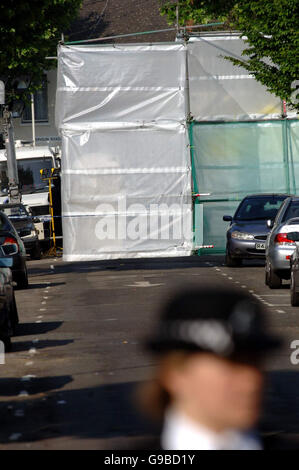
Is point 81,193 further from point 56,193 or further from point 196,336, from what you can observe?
point 196,336

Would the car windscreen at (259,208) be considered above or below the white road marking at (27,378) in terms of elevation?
above

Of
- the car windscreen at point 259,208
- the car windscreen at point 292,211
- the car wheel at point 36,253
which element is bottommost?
the car wheel at point 36,253

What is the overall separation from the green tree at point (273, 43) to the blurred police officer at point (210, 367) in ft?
81.1

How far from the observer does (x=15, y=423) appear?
30.0ft

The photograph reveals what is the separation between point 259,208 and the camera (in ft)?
90.8

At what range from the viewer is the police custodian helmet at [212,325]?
3.14 meters

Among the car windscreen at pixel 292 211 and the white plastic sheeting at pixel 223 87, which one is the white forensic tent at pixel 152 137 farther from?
the car windscreen at pixel 292 211

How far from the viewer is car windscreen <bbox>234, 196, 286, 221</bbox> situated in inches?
1080

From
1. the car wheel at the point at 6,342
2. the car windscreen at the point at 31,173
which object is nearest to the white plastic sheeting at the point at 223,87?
the car windscreen at the point at 31,173

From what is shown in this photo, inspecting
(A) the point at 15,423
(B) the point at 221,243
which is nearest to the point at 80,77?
(B) the point at 221,243

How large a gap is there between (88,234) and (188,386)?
1113 inches

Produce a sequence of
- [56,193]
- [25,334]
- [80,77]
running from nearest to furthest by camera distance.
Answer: [25,334]
[80,77]
[56,193]

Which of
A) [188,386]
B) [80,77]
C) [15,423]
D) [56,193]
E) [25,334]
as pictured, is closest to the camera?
[188,386]

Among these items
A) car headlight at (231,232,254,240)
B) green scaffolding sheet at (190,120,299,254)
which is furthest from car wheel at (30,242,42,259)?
car headlight at (231,232,254,240)
